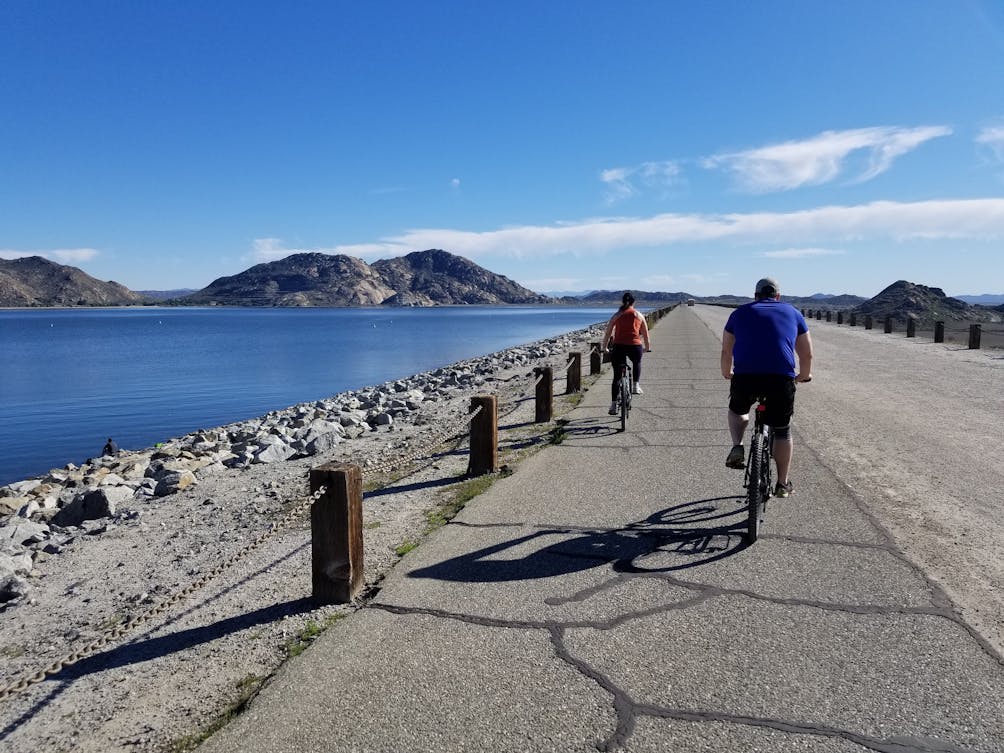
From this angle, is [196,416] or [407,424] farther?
[196,416]

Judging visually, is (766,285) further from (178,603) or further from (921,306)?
(921,306)

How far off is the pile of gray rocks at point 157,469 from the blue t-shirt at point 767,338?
19.0 ft

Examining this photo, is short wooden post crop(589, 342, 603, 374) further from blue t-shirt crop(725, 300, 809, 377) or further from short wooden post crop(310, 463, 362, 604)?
short wooden post crop(310, 463, 362, 604)

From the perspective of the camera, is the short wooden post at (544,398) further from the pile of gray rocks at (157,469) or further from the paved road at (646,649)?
the paved road at (646,649)

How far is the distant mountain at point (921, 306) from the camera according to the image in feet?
172

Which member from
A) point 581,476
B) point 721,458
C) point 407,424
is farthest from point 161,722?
point 407,424

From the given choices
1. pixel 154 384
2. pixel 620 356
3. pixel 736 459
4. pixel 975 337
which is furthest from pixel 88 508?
pixel 975 337

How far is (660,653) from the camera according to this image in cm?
368

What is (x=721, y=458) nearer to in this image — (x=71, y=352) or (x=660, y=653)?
(x=660, y=653)

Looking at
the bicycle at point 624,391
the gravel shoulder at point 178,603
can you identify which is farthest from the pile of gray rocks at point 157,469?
the bicycle at point 624,391

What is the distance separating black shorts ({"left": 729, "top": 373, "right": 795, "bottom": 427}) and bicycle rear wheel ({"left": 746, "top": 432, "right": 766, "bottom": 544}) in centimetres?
21

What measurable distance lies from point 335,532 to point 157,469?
8.59m

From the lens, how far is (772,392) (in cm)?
530

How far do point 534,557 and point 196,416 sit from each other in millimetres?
21440
